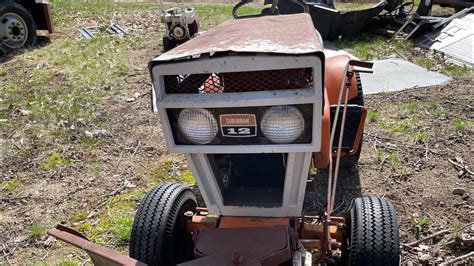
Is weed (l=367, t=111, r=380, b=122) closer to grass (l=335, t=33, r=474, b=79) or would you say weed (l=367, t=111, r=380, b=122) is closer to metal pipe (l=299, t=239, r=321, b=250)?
grass (l=335, t=33, r=474, b=79)

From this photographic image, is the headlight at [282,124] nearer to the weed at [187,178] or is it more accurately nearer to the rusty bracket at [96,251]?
the rusty bracket at [96,251]

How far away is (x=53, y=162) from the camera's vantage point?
14.9 ft

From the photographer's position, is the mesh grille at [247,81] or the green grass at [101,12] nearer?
the mesh grille at [247,81]

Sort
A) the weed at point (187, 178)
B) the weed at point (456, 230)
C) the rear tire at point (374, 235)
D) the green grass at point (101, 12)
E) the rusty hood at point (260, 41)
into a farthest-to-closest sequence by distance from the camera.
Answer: the green grass at point (101, 12), the weed at point (187, 178), the weed at point (456, 230), the rear tire at point (374, 235), the rusty hood at point (260, 41)

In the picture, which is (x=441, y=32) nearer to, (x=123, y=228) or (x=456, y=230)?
(x=456, y=230)

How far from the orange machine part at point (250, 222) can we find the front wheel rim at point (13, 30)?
6875 millimetres

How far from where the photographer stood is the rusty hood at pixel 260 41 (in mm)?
1964

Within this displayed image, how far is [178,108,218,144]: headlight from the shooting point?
6.97 feet

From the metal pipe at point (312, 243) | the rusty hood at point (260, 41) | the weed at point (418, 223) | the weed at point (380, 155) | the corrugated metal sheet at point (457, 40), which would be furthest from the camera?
the corrugated metal sheet at point (457, 40)

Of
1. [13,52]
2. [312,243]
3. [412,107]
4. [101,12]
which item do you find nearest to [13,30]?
[13,52]

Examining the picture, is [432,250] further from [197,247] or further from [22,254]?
[22,254]

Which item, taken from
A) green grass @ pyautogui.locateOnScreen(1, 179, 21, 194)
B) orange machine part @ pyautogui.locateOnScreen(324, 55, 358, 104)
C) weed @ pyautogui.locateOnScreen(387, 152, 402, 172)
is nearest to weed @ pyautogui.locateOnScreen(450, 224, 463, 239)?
weed @ pyautogui.locateOnScreen(387, 152, 402, 172)

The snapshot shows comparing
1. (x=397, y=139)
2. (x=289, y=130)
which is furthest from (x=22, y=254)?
(x=397, y=139)

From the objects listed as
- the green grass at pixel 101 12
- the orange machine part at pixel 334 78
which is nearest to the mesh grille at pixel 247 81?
the orange machine part at pixel 334 78
